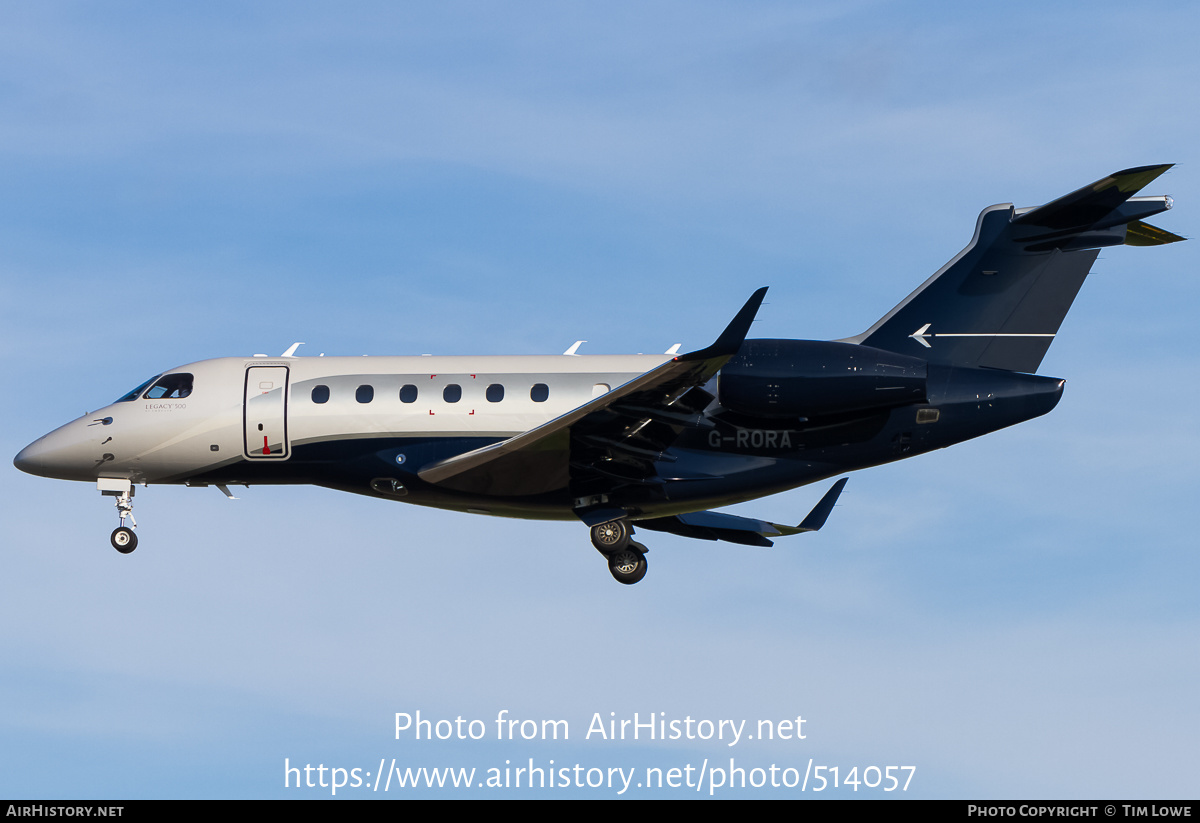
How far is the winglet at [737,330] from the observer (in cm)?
2114

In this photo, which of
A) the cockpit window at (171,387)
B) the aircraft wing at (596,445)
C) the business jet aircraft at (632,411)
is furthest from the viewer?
the cockpit window at (171,387)

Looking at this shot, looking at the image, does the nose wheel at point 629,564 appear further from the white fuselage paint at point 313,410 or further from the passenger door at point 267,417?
the passenger door at point 267,417

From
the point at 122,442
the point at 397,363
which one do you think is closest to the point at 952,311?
the point at 397,363

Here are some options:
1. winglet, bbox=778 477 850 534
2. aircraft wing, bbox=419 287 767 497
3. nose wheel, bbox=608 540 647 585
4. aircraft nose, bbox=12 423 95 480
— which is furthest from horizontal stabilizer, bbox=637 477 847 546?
aircraft nose, bbox=12 423 95 480

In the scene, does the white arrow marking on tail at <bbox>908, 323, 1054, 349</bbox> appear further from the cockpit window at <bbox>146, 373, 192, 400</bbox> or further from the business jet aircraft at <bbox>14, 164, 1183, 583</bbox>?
the cockpit window at <bbox>146, 373, 192, 400</bbox>

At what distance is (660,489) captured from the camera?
24703mm

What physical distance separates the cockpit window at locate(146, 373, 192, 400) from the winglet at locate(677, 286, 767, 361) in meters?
10.4

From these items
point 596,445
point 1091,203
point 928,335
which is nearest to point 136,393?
point 596,445

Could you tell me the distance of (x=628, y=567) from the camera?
2555cm

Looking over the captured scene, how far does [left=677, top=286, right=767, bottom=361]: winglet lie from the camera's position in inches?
832

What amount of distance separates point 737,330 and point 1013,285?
6368mm

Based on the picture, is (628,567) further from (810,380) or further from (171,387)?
(171,387)

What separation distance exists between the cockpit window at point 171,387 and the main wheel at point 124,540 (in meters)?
2.47

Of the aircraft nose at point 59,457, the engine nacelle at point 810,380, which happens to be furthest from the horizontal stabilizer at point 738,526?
the aircraft nose at point 59,457
